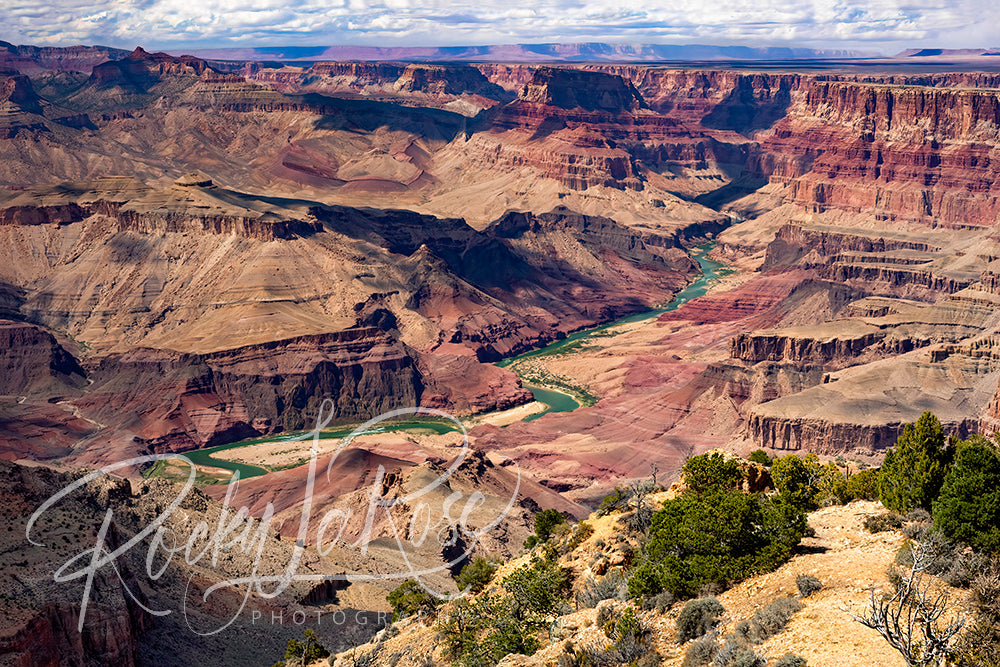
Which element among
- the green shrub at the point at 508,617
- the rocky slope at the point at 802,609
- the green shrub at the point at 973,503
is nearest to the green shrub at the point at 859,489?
the rocky slope at the point at 802,609

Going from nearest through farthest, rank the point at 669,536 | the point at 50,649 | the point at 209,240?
the point at 669,536 < the point at 50,649 < the point at 209,240

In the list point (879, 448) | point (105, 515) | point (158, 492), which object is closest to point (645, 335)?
point (879, 448)

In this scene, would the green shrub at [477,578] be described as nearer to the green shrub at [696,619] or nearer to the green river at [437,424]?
the green shrub at [696,619]

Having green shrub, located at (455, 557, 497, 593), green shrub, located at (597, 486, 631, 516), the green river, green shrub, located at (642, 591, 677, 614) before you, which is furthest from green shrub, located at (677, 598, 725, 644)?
the green river

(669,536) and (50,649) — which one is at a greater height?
(669,536)

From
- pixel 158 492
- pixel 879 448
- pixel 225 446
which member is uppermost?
pixel 158 492

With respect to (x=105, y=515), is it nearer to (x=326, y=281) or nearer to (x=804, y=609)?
(x=804, y=609)

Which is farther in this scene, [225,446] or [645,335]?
[645,335]

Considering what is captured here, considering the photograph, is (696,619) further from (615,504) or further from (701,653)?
(615,504)
